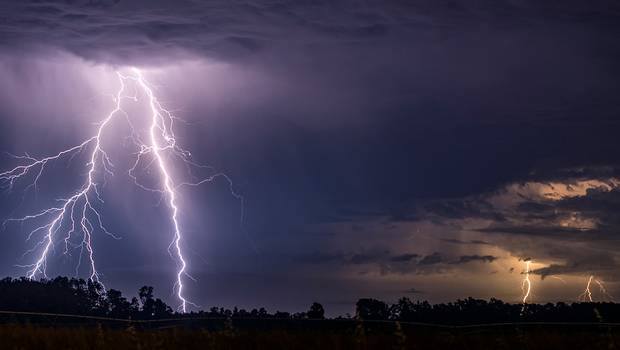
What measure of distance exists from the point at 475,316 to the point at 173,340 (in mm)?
41013

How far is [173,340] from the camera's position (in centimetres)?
1867

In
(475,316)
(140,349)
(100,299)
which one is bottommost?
(140,349)

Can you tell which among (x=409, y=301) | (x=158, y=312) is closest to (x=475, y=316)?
(x=409, y=301)

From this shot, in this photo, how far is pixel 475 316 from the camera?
57031 mm

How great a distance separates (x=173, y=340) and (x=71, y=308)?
6860 centimetres

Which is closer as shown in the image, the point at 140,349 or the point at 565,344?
the point at 140,349

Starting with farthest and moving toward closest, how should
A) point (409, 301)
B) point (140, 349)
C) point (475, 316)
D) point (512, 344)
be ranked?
point (409, 301) < point (475, 316) < point (512, 344) < point (140, 349)

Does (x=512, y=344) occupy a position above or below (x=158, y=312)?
below

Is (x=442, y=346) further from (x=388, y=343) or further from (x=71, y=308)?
(x=71, y=308)

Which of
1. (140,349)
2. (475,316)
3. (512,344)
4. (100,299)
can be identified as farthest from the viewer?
(100,299)

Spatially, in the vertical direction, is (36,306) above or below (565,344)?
above

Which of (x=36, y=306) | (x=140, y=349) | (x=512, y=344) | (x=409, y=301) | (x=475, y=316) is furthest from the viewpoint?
(x=36, y=306)

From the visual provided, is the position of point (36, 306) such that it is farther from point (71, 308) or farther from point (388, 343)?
point (388, 343)

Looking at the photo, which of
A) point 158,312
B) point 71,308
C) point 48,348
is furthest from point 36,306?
point 48,348
